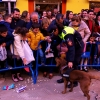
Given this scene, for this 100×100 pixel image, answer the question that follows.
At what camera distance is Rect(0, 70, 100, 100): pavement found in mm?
4074

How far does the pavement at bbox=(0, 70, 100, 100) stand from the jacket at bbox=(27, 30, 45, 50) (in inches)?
36.5

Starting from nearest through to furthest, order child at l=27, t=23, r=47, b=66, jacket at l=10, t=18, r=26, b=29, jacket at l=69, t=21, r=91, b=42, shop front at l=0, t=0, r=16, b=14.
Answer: child at l=27, t=23, r=47, b=66 < jacket at l=69, t=21, r=91, b=42 < jacket at l=10, t=18, r=26, b=29 < shop front at l=0, t=0, r=16, b=14

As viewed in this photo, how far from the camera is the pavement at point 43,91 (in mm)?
4074

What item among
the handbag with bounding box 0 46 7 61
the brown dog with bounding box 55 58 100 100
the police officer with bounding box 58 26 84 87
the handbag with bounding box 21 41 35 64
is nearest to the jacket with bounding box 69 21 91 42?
the police officer with bounding box 58 26 84 87

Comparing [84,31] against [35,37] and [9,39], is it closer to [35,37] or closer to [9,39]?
[35,37]

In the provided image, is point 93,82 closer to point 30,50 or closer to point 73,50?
point 73,50

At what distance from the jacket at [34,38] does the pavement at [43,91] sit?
93 centimetres

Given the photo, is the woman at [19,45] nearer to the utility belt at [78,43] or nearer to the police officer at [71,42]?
the police officer at [71,42]

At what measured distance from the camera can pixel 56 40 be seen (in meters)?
4.85

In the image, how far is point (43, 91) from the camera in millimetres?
4348

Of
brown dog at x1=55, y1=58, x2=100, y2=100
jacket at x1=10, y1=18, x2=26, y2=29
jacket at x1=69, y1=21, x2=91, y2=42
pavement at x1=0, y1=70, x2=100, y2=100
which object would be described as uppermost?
jacket at x1=10, y1=18, x2=26, y2=29

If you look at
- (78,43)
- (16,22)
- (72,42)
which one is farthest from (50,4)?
(72,42)

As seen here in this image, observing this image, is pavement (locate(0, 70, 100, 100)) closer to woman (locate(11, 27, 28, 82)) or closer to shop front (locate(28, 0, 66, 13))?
woman (locate(11, 27, 28, 82))

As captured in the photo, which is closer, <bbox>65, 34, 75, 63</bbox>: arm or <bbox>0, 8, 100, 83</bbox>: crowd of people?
<bbox>65, 34, 75, 63</bbox>: arm
